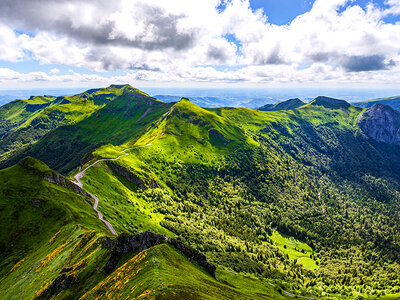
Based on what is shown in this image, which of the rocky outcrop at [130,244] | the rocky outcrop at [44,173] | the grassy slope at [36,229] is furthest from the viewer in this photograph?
the rocky outcrop at [44,173]

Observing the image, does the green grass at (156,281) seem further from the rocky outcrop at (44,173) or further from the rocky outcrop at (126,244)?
the rocky outcrop at (44,173)

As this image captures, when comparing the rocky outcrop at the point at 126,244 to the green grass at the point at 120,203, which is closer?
the rocky outcrop at the point at 126,244

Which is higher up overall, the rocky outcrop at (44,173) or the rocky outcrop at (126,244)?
the rocky outcrop at (44,173)

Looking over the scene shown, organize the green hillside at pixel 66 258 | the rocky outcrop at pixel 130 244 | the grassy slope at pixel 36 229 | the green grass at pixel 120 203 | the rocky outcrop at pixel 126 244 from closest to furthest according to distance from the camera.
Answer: the green hillside at pixel 66 258 < the rocky outcrop at pixel 126 244 < the rocky outcrop at pixel 130 244 < the grassy slope at pixel 36 229 < the green grass at pixel 120 203

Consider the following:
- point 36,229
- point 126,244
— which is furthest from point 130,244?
point 36,229

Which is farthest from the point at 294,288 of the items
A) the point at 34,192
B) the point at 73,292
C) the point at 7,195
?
the point at 7,195

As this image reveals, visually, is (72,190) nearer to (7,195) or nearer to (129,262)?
(7,195)

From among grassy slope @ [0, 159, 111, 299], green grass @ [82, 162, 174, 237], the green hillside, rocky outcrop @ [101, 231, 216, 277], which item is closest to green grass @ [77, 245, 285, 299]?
the green hillside

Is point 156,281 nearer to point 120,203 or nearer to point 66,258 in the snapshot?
point 66,258

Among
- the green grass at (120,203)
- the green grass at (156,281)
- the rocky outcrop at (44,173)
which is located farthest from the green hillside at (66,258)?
the green grass at (120,203)

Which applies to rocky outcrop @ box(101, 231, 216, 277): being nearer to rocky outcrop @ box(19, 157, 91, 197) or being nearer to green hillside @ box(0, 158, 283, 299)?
green hillside @ box(0, 158, 283, 299)

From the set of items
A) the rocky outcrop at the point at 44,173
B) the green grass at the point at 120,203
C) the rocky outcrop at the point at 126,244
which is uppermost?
the rocky outcrop at the point at 44,173
